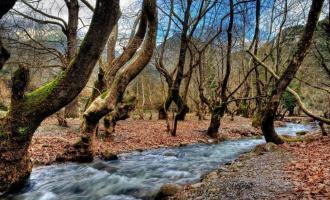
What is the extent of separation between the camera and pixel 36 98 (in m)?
7.19

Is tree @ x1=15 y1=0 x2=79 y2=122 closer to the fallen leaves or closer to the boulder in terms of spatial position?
the boulder

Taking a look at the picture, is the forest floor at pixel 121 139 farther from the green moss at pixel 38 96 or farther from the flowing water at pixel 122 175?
the green moss at pixel 38 96

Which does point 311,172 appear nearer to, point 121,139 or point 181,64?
point 121,139

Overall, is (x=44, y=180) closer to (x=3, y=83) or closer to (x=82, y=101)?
(x=3, y=83)

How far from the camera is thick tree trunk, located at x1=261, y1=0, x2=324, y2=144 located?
938cm

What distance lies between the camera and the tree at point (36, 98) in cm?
689

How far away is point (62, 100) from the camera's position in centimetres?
727

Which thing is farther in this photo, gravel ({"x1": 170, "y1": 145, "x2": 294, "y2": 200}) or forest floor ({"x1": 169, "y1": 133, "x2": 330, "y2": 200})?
gravel ({"x1": 170, "y1": 145, "x2": 294, "y2": 200})

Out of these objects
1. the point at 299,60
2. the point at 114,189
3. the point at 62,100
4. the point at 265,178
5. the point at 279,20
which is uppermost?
the point at 279,20

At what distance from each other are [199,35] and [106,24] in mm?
16901

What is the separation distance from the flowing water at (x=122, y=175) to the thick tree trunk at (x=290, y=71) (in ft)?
5.44

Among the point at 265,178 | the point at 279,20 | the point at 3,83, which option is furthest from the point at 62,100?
the point at 3,83

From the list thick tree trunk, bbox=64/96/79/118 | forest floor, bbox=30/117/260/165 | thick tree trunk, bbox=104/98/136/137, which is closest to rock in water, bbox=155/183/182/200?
forest floor, bbox=30/117/260/165

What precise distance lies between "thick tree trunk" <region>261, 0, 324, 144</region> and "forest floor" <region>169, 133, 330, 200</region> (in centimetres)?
195
